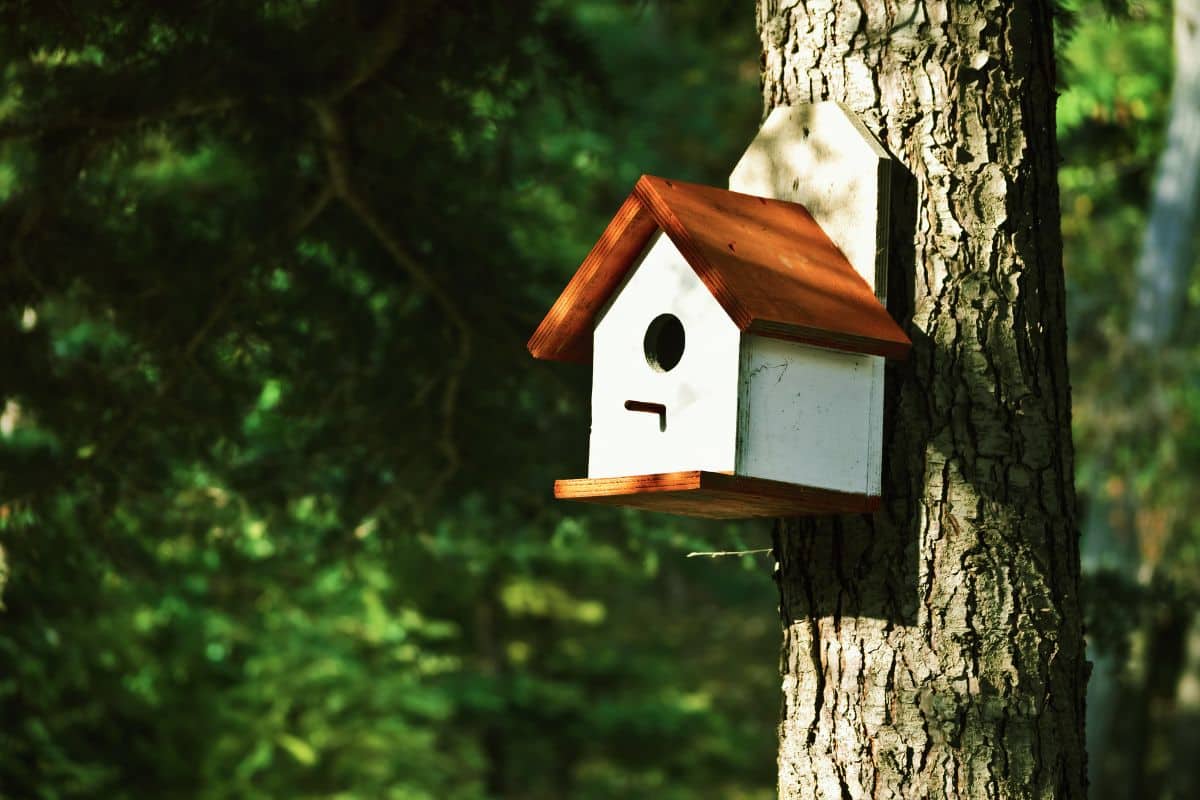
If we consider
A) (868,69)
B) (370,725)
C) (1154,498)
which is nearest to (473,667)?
(370,725)

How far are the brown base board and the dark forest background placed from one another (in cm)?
188

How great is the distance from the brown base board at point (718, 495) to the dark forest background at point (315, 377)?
1882 mm

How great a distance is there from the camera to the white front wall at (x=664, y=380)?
3.11m

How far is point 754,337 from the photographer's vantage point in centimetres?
310

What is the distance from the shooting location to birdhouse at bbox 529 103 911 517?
3072mm

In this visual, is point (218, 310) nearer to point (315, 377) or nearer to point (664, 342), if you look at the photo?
point (315, 377)

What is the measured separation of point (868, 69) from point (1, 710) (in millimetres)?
6684

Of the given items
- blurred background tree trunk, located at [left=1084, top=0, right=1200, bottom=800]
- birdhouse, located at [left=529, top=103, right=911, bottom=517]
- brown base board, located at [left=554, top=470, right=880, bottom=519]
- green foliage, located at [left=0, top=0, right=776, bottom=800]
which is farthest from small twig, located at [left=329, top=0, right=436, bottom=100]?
blurred background tree trunk, located at [left=1084, top=0, right=1200, bottom=800]

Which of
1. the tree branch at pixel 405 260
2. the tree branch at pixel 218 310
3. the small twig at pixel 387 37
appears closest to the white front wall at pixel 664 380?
the small twig at pixel 387 37

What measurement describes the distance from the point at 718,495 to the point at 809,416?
0.24m

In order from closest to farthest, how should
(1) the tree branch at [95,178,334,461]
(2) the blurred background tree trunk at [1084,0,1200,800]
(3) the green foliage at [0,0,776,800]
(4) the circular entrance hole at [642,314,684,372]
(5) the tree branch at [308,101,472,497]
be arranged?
(4) the circular entrance hole at [642,314,684,372] < (3) the green foliage at [0,0,776,800] < (5) the tree branch at [308,101,472,497] < (1) the tree branch at [95,178,334,461] < (2) the blurred background tree trunk at [1084,0,1200,800]

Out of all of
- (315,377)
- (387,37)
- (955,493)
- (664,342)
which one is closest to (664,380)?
(664,342)

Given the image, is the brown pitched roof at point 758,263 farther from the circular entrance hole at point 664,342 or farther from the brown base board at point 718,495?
the brown base board at point 718,495

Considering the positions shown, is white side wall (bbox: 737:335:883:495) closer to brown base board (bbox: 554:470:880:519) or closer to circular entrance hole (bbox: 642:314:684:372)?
brown base board (bbox: 554:470:880:519)
